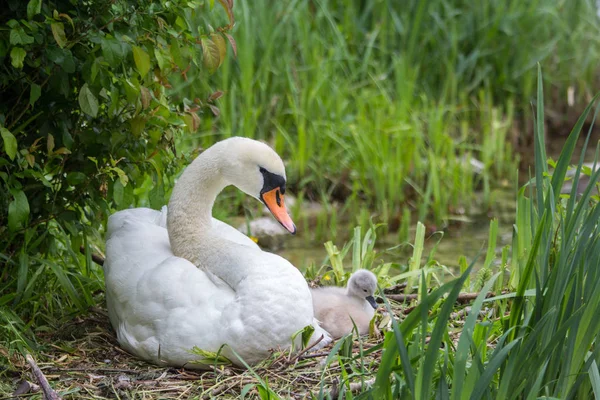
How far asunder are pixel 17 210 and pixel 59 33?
644 millimetres

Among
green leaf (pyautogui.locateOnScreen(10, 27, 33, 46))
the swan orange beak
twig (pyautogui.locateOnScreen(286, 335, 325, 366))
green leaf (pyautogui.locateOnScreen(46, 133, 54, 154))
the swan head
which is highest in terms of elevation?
green leaf (pyautogui.locateOnScreen(10, 27, 33, 46))

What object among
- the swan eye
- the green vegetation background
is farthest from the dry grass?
the swan eye

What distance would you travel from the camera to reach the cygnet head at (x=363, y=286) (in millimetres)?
4016

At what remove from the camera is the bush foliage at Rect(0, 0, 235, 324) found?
331cm

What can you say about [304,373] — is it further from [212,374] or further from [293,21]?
[293,21]

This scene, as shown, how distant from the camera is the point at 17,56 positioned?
10.3ft

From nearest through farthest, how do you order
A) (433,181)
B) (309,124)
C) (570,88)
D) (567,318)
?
(567,318) → (433,181) → (309,124) → (570,88)

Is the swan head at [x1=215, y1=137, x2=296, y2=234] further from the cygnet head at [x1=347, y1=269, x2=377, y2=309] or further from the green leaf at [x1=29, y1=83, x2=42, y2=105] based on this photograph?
the green leaf at [x1=29, y1=83, x2=42, y2=105]

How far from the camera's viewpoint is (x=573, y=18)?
8.31 metres

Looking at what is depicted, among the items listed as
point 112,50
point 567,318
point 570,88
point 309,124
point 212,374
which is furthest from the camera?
point 570,88

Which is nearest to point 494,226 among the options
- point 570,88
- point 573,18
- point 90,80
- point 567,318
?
point 567,318

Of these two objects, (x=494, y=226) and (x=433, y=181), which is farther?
(x=433, y=181)

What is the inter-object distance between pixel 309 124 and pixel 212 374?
3.56 metres

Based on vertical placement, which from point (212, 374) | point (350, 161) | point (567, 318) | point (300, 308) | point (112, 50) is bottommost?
point (350, 161)
